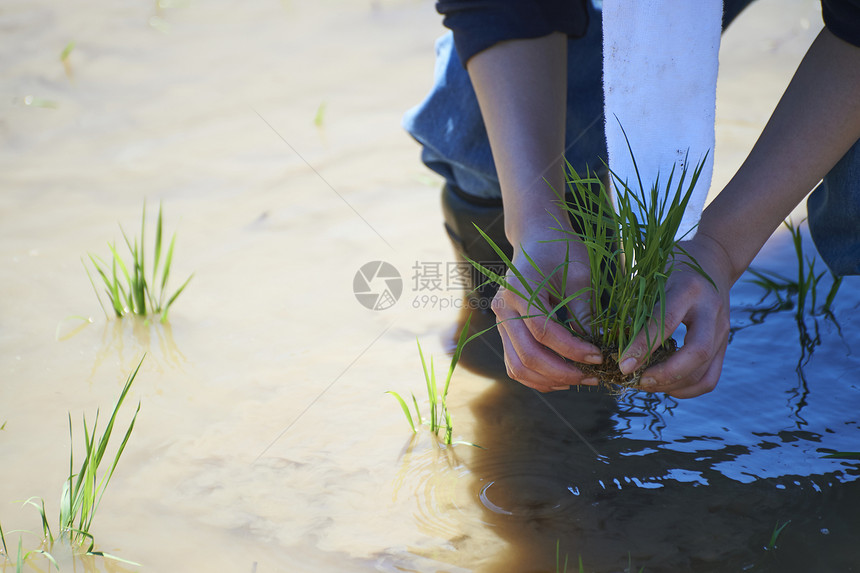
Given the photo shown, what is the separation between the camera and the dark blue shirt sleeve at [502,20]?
1829 mm

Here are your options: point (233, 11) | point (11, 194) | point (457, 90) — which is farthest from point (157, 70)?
point (457, 90)

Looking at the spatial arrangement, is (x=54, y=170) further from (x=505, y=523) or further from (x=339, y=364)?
(x=505, y=523)

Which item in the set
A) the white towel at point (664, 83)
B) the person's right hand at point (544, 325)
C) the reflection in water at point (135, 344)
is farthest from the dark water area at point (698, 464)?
the reflection in water at point (135, 344)

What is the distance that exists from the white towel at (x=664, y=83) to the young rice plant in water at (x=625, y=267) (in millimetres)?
37

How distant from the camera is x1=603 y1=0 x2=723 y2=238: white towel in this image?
4.59 feet

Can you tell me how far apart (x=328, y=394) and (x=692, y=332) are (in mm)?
903

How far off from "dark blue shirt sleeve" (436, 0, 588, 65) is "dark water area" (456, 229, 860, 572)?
80 centimetres

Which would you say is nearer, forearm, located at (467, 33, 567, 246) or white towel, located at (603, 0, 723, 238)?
white towel, located at (603, 0, 723, 238)

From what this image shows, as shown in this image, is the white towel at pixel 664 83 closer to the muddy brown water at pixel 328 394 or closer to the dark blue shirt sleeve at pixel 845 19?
the dark blue shirt sleeve at pixel 845 19

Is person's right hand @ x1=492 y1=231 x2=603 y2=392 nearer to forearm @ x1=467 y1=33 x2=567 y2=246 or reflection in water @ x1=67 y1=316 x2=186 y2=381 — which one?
forearm @ x1=467 y1=33 x2=567 y2=246

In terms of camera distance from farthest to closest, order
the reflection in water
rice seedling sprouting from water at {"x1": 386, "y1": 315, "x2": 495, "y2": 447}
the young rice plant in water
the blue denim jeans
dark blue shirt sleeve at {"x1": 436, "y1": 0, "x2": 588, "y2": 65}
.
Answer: the blue denim jeans → the reflection in water → dark blue shirt sleeve at {"x1": 436, "y1": 0, "x2": 588, "y2": 65} → rice seedling sprouting from water at {"x1": 386, "y1": 315, "x2": 495, "y2": 447} → the young rice plant in water

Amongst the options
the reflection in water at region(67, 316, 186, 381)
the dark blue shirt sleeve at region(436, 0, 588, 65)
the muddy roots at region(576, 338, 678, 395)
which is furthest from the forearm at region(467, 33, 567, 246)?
the reflection in water at region(67, 316, 186, 381)

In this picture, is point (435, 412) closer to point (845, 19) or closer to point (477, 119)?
point (477, 119)

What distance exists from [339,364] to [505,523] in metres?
0.67
